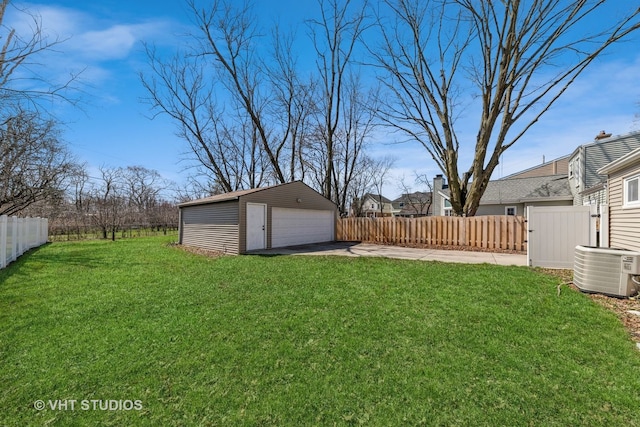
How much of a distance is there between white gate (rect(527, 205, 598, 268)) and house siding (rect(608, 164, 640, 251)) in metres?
0.32

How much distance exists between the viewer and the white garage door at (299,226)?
12242 mm

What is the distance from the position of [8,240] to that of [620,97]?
20153 mm

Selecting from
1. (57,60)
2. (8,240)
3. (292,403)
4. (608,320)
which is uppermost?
(57,60)

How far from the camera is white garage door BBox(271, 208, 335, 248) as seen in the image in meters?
12.2

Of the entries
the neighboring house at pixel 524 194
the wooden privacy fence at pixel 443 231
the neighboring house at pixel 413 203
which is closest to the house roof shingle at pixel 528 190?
the neighboring house at pixel 524 194

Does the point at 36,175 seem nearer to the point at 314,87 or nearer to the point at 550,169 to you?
the point at 314,87

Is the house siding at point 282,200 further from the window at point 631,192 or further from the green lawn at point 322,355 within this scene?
the window at point 631,192

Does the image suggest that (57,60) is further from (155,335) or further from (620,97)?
(620,97)

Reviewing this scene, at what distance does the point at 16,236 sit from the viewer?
31.1 feet

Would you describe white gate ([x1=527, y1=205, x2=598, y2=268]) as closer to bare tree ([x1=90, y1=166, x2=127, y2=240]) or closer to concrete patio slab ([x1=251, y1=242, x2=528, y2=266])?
concrete patio slab ([x1=251, y1=242, x2=528, y2=266])

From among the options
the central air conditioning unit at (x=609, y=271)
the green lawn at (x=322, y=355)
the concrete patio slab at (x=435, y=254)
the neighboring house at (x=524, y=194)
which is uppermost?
the neighboring house at (x=524, y=194)

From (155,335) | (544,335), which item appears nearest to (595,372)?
(544,335)

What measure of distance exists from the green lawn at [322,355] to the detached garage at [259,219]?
542 centimetres

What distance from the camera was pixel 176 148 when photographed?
72.4 ft
